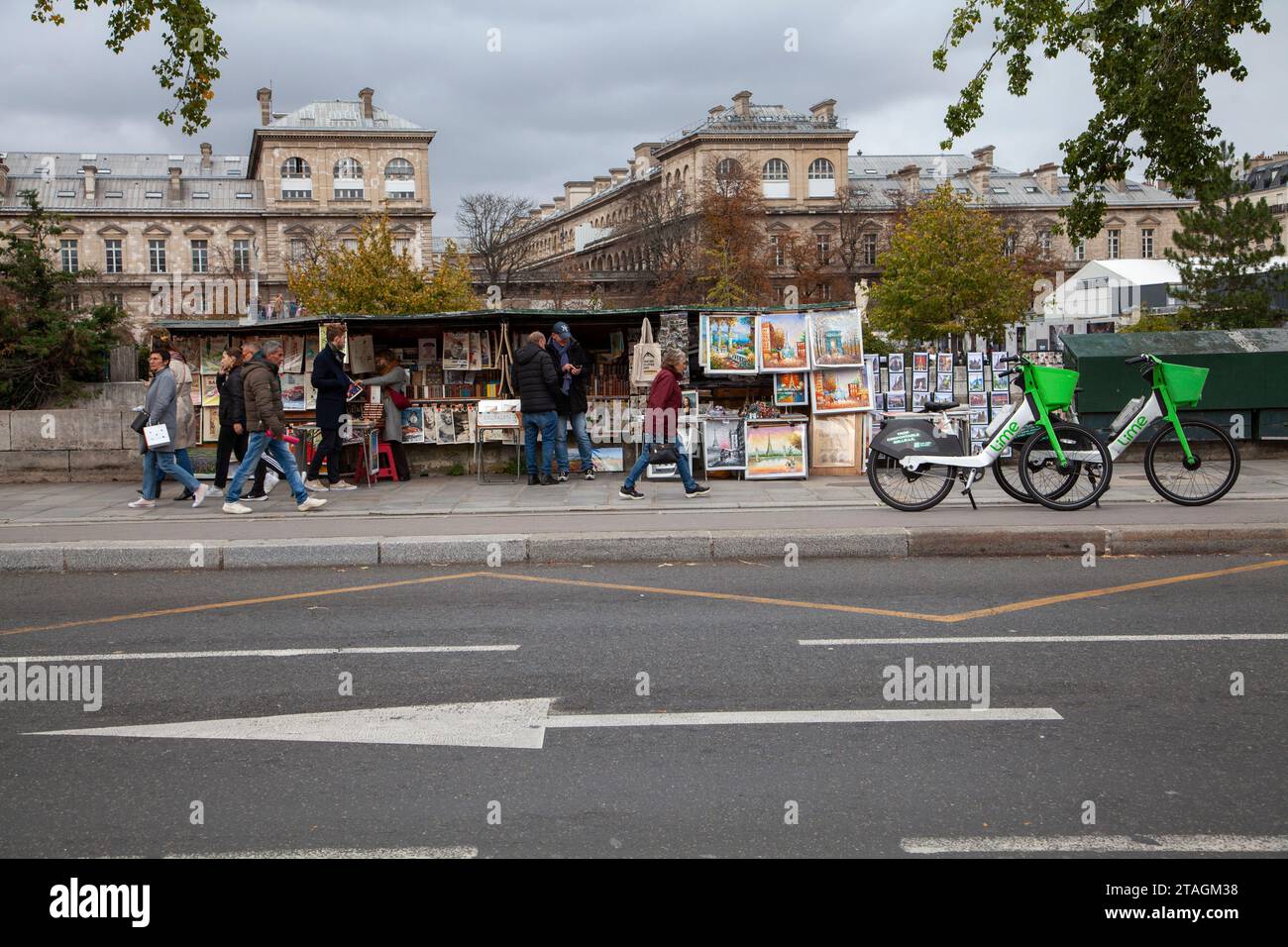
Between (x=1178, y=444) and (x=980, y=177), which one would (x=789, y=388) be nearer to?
(x=1178, y=444)

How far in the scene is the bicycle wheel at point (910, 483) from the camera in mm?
12414

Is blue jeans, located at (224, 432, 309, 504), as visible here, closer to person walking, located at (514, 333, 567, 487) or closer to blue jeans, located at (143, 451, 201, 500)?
blue jeans, located at (143, 451, 201, 500)

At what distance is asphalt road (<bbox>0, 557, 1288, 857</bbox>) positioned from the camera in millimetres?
4309

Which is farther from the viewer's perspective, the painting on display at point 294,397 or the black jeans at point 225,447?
the painting on display at point 294,397

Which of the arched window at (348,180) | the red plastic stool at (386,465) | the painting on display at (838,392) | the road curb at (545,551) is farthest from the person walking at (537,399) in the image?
the arched window at (348,180)

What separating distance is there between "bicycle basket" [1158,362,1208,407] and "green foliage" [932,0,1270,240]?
5360 mm

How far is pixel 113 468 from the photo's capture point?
→ 16766 mm

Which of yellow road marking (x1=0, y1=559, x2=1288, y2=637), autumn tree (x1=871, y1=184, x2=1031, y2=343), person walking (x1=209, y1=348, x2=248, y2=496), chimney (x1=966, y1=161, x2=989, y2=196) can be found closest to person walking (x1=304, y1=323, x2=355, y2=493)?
person walking (x1=209, y1=348, x2=248, y2=496)

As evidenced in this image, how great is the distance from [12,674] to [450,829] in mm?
3629

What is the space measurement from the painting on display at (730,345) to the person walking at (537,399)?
212 centimetres

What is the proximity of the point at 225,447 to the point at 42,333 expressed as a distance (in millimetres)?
5574

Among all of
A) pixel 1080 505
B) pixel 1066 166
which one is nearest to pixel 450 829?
pixel 1080 505

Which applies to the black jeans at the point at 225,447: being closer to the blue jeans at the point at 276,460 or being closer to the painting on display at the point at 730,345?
the blue jeans at the point at 276,460
